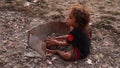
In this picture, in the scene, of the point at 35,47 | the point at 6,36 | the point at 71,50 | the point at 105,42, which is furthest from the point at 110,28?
the point at 6,36

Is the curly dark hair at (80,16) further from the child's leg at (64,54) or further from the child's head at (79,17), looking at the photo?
the child's leg at (64,54)

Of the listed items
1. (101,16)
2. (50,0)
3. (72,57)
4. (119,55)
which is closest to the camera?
(72,57)

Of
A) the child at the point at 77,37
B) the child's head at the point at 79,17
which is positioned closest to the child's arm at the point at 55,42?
the child at the point at 77,37

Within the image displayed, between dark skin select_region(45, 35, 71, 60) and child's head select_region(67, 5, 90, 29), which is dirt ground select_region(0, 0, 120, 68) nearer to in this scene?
dark skin select_region(45, 35, 71, 60)

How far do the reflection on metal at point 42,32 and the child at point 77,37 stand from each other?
0.45 ft

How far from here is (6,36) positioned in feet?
11.3

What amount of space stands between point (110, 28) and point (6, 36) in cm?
139

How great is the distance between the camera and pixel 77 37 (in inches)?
118

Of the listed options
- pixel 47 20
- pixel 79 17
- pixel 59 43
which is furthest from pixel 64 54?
pixel 47 20

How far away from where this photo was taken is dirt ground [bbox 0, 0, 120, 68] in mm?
3105

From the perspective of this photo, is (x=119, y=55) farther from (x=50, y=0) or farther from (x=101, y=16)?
(x=50, y=0)

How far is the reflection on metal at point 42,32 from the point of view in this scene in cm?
324

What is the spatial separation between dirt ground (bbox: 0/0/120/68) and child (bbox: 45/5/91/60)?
3.4 inches

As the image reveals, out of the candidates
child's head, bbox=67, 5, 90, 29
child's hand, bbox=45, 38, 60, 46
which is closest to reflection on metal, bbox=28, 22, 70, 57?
child's hand, bbox=45, 38, 60, 46
